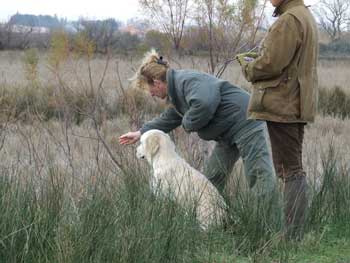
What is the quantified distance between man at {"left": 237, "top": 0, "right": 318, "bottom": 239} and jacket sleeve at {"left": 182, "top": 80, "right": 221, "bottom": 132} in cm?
52

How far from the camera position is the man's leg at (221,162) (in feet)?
19.9

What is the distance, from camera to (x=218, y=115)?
5820 mm

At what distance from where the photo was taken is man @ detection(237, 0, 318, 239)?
15.9ft

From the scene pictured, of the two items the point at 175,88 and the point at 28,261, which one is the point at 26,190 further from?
the point at 175,88

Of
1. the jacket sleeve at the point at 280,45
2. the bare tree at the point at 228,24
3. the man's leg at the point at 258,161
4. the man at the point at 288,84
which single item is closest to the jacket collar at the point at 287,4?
the man at the point at 288,84

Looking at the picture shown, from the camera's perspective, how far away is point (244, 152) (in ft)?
18.9

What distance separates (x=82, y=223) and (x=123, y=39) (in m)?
23.0

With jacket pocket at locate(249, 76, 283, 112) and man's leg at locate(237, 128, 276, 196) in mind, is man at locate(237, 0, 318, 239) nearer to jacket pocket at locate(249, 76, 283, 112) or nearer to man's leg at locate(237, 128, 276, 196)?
jacket pocket at locate(249, 76, 283, 112)

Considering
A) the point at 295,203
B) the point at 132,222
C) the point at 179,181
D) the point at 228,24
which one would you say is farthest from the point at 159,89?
the point at 228,24

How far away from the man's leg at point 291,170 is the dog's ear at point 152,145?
1.34 meters

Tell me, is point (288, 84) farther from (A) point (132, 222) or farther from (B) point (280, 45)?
(A) point (132, 222)

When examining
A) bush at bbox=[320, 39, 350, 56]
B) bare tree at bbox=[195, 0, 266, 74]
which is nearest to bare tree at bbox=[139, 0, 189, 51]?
bare tree at bbox=[195, 0, 266, 74]

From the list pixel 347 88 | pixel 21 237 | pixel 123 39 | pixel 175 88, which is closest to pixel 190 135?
pixel 175 88

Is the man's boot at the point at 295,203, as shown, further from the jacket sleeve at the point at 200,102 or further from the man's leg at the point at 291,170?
the jacket sleeve at the point at 200,102
